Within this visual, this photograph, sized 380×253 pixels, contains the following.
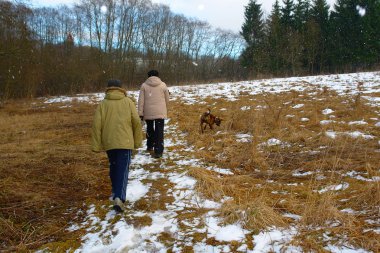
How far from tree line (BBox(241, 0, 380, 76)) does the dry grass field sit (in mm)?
30321

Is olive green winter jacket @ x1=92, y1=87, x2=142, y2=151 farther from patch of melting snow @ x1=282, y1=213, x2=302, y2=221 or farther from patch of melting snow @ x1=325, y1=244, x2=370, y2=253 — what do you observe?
patch of melting snow @ x1=325, y1=244, x2=370, y2=253

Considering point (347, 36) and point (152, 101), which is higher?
point (347, 36)

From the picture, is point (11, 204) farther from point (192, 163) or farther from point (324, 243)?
point (324, 243)

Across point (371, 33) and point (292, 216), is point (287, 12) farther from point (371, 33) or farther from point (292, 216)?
point (292, 216)

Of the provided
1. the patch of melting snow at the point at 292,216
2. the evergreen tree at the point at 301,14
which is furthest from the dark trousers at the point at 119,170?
the evergreen tree at the point at 301,14

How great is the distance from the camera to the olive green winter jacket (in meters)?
4.17

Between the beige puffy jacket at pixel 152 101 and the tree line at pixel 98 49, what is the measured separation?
12.9m

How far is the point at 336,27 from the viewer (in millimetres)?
38719

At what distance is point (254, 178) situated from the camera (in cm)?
503

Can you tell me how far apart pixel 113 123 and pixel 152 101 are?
98.2 inches

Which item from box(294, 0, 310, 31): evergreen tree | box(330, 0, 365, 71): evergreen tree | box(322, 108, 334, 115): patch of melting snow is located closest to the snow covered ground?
box(322, 108, 334, 115): patch of melting snow

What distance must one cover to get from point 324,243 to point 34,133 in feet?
31.2

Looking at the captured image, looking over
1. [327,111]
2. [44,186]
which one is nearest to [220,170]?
[44,186]

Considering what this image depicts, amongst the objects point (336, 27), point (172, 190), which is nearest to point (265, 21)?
point (336, 27)
